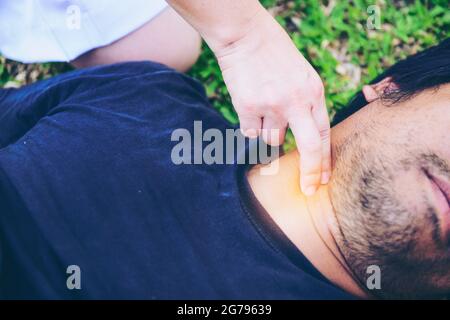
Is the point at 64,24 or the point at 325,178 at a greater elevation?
the point at 64,24

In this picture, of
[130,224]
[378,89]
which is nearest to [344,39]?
[378,89]

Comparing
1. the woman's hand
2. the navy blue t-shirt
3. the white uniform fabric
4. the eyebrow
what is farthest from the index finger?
the white uniform fabric

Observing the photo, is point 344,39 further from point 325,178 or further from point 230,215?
point 230,215

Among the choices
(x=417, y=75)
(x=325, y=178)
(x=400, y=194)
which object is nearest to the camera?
(x=400, y=194)

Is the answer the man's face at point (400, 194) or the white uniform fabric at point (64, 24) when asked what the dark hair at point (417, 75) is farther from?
the white uniform fabric at point (64, 24)

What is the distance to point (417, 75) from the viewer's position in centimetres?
175

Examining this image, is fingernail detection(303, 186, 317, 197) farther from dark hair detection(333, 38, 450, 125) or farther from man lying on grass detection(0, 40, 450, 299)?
dark hair detection(333, 38, 450, 125)

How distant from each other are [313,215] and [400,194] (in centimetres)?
30

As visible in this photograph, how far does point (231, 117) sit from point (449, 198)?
Answer: 49.1 inches

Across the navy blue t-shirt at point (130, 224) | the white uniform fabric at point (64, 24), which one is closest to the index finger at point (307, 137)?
the navy blue t-shirt at point (130, 224)

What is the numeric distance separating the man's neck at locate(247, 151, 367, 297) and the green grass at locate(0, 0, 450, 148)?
0.98 meters

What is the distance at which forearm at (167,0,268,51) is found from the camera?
1.34m
